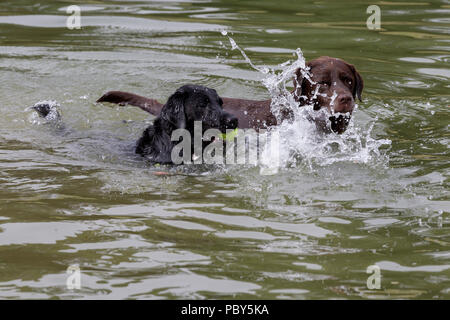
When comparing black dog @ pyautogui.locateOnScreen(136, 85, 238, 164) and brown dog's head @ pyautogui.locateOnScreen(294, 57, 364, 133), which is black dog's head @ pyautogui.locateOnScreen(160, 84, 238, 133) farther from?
brown dog's head @ pyautogui.locateOnScreen(294, 57, 364, 133)

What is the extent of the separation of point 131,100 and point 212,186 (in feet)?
6.67

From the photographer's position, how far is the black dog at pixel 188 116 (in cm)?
688

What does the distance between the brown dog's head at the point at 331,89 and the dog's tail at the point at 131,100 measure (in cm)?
152

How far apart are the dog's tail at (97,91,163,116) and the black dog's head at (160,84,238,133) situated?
109 cm

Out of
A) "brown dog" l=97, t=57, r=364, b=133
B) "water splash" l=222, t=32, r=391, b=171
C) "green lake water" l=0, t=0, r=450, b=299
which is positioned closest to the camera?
"green lake water" l=0, t=0, r=450, b=299

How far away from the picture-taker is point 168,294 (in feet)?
14.1

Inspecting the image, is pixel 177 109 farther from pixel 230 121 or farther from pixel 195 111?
pixel 230 121

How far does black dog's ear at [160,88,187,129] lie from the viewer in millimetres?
6875

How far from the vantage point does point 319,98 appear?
7496mm

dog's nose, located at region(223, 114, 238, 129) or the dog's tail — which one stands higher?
the dog's tail

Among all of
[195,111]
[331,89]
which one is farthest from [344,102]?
[195,111]

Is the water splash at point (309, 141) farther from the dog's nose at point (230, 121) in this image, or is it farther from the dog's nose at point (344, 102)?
the dog's nose at point (230, 121)

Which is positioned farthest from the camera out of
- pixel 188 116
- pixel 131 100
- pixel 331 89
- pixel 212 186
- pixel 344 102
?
pixel 131 100

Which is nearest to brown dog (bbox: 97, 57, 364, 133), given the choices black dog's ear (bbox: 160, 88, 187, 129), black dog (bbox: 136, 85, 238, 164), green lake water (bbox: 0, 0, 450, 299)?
green lake water (bbox: 0, 0, 450, 299)
